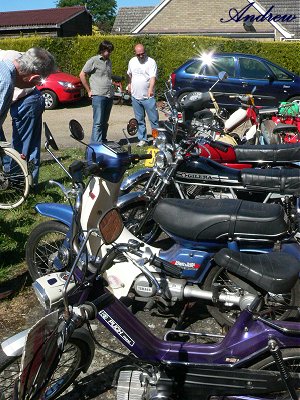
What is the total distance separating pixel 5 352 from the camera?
2.20 metres

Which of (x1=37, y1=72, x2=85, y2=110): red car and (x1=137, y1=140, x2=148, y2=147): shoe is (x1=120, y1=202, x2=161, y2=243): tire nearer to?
(x1=137, y1=140, x2=148, y2=147): shoe

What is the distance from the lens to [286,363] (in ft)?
8.23

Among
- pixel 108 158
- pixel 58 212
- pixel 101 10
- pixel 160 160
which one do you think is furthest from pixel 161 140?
pixel 101 10

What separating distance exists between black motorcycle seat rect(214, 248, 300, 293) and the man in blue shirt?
193cm

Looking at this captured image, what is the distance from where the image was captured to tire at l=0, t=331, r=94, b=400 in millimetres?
2496

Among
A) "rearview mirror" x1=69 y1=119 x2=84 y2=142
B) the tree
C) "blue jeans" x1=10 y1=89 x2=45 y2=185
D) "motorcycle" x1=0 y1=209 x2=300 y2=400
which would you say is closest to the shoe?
"blue jeans" x1=10 y1=89 x2=45 y2=185

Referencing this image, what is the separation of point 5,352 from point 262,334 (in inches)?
48.5

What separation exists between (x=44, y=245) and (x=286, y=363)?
2.07m

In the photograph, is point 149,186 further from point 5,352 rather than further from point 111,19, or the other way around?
point 111,19

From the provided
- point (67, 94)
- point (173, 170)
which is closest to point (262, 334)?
point (173, 170)

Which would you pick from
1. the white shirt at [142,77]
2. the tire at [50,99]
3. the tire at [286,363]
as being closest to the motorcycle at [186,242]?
the tire at [286,363]

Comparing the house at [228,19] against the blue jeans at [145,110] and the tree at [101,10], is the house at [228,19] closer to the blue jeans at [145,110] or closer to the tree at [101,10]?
the blue jeans at [145,110]

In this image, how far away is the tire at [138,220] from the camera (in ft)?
14.1

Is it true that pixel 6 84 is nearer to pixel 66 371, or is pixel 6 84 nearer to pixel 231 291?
pixel 66 371
